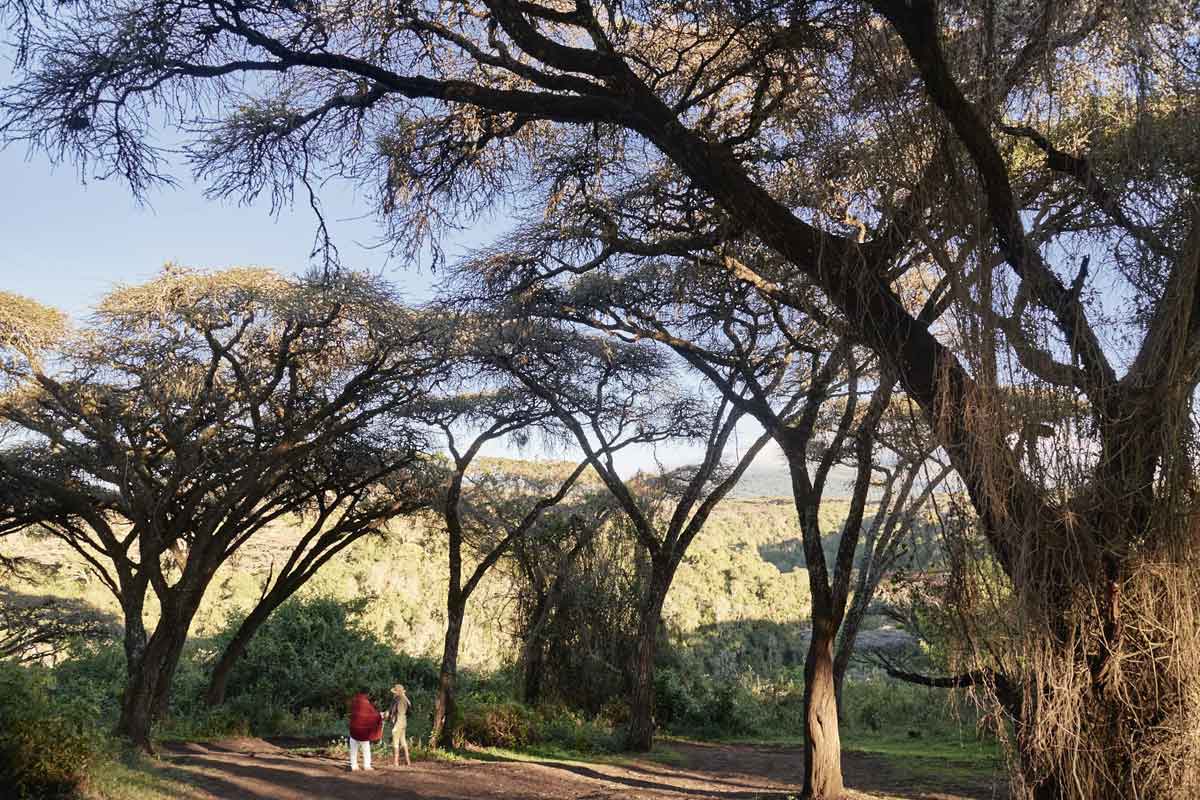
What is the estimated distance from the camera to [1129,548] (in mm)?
3652

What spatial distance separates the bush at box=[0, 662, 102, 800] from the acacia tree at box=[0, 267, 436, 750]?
3693mm

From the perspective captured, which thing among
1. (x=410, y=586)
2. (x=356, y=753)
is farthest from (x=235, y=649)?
(x=410, y=586)

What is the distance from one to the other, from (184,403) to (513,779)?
6.44 meters

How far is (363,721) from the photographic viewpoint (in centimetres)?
1032

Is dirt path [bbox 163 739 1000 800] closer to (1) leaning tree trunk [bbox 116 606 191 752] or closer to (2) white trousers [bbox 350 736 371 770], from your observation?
(2) white trousers [bbox 350 736 371 770]

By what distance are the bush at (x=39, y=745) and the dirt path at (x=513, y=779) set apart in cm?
126

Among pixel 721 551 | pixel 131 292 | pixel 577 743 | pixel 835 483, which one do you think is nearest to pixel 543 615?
pixel 577 743

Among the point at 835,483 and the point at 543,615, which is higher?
the point at 835,483

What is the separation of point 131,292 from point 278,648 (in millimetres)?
9654

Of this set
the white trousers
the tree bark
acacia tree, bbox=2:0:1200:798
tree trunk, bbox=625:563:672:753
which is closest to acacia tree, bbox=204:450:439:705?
the tree bark

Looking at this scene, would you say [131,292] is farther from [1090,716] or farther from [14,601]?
[14,601]

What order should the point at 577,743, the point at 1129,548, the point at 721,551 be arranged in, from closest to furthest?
the point at 1129,548 → the point at 577,743 → the point at 721,551

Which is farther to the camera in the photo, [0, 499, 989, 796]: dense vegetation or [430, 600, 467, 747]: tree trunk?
[430, 600, 467, 747]: tree trunk

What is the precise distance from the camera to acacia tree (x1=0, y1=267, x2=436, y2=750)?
11281 millimetres
